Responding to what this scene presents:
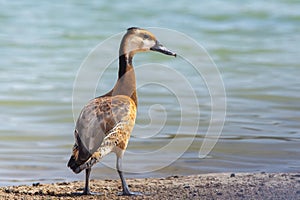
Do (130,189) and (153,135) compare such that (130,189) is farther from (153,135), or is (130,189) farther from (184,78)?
(184,78)

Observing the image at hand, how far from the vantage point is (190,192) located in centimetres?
654

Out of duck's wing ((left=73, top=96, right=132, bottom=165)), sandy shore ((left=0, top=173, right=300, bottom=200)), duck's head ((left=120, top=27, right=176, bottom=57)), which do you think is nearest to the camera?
duck's wing ((left=73, top=96, right=132, bottom=165))

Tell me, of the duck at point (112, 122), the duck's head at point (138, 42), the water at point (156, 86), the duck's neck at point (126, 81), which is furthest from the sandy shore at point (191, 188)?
the duck's head at point (138, 42)

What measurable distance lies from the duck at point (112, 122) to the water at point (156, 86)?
1.34 metres

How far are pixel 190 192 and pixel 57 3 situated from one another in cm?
1360

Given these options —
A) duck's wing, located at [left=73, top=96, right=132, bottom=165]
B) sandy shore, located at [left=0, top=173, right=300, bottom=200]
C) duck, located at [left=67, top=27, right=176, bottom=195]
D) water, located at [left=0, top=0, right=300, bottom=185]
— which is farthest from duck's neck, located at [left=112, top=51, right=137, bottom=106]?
water, located at [left=0, top=0, right=300, bottom=185]

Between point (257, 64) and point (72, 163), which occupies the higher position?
point (257, 64)

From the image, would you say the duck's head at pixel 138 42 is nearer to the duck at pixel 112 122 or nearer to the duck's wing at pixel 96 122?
the duck at pixel 112 122

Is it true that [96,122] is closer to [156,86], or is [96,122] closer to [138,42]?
[138,42]

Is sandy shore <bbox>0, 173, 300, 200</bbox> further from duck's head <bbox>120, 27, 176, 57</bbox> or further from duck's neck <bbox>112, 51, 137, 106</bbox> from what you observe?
duck's head <bbox>120, 27, 176, 57</bbox>

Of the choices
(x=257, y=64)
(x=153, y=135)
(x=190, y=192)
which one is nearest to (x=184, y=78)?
(x=257, y=64)

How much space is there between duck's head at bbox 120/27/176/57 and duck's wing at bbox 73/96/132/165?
1.66 ft

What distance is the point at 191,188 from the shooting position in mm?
6711

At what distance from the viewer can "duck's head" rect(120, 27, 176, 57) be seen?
22.4 feet
